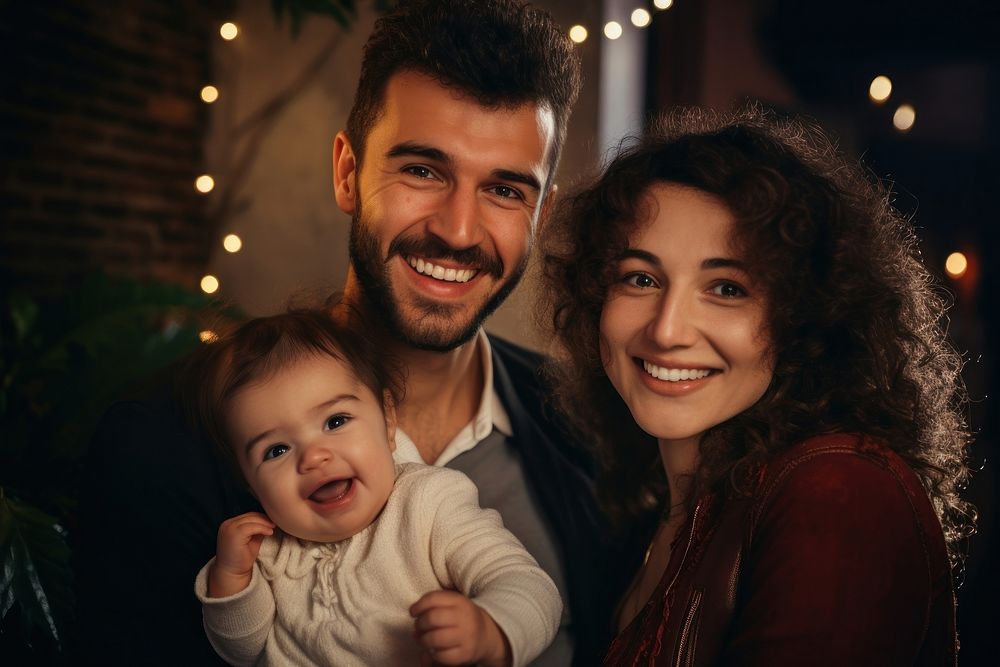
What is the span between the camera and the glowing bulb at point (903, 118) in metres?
3.36

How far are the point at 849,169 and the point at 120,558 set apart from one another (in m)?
1.28

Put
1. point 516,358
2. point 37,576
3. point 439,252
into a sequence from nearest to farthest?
point 37,576 < point 439,252 < point 516,358

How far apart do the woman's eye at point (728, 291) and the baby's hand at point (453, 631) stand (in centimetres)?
56

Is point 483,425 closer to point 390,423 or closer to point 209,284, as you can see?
point 390,423

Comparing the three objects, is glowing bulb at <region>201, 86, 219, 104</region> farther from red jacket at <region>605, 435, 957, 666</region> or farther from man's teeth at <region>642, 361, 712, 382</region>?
red jacket at <region>605, 435, 957, 666</region>

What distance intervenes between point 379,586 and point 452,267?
595 millimetres

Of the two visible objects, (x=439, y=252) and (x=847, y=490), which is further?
(x=439, y=252)

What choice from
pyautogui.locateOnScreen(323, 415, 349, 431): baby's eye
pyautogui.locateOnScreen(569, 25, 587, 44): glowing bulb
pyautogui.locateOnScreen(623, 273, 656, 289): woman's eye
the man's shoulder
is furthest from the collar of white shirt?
pyautogui.locateOnScreen(569, 25, 587, 44): glowing bulb

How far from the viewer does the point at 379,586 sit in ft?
3.83

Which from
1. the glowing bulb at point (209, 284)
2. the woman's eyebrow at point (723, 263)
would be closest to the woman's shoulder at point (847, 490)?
the woman's eyebrow at point (723, 263)

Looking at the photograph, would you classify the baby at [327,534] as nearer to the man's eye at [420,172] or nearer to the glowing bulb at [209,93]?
the man's eye at [420,172]

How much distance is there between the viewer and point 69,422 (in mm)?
2447

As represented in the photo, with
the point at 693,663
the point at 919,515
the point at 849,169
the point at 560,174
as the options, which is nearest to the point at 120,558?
the point at 693,663

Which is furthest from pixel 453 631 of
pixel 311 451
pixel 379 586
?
pixel 311 451
